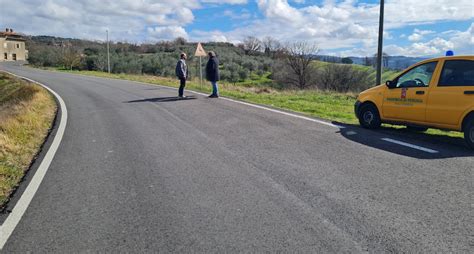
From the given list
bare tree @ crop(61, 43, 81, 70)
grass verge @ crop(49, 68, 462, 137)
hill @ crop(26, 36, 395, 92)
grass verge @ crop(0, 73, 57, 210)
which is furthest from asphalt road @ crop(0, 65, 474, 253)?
bare tree @ crop(61, 43, 81, 70)

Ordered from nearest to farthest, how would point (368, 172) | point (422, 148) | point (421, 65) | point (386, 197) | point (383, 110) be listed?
point (386, 197), point (368, 172), point (422, 148), point (421, 65), point (383, 110)

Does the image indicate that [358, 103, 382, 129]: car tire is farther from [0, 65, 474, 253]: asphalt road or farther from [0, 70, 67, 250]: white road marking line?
[0, 70, 67, 250]: white road marking line

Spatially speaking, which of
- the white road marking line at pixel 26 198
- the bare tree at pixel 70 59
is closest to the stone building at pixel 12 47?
the bare tree at pixel 70 59

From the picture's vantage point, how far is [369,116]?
30.1 feet

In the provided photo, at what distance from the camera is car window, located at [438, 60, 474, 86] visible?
7.05m

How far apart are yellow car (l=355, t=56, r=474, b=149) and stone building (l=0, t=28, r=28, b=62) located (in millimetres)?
109641

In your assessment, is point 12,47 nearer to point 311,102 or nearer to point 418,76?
point 311,102

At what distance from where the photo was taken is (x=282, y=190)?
482 cm

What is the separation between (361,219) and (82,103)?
42.9ft

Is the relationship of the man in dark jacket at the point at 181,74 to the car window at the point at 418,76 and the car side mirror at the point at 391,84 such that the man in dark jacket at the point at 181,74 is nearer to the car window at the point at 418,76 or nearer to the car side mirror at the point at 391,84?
the car side mirror at the point at 391,84

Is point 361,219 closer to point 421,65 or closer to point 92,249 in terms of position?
point 92,249

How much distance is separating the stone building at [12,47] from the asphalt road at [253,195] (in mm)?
109420

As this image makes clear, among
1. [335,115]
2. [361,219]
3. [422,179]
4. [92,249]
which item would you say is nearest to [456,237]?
[361,219]

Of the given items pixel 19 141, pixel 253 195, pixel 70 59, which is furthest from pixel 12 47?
pixel 253 195
